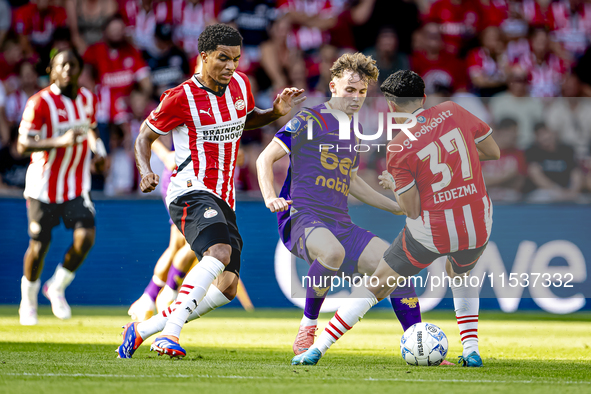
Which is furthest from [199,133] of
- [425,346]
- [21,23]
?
[21,23]

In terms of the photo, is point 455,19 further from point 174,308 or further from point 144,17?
point 174,308

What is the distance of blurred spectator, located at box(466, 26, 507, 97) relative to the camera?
1069 cm

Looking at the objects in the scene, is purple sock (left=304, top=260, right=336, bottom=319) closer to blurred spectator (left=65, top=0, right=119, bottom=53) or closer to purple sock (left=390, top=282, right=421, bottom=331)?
purple sock (left=390, top=282, right=421, bottom=331)

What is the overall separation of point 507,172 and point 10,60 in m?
7.61

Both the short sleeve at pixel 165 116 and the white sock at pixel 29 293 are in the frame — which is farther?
the white sock at pixel 29 293

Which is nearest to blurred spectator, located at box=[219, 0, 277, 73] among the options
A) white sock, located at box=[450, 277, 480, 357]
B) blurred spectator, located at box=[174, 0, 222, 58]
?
blurred spectator, located at box=[174, 0, 222, 58]

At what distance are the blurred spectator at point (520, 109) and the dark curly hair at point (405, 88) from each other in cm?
500

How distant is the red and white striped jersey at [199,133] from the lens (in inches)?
196

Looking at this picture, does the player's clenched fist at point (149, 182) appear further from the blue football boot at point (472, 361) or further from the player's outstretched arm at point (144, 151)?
the blue football boot at point (472, 361)

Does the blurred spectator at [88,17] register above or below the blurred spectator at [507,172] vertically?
above

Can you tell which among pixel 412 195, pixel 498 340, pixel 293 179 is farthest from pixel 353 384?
pixel 498 340

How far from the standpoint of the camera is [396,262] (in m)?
4.57

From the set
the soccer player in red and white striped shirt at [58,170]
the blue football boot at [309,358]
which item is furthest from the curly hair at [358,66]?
the soccer player in red and white striped shirt at [58,170]

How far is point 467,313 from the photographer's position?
4.69 m
